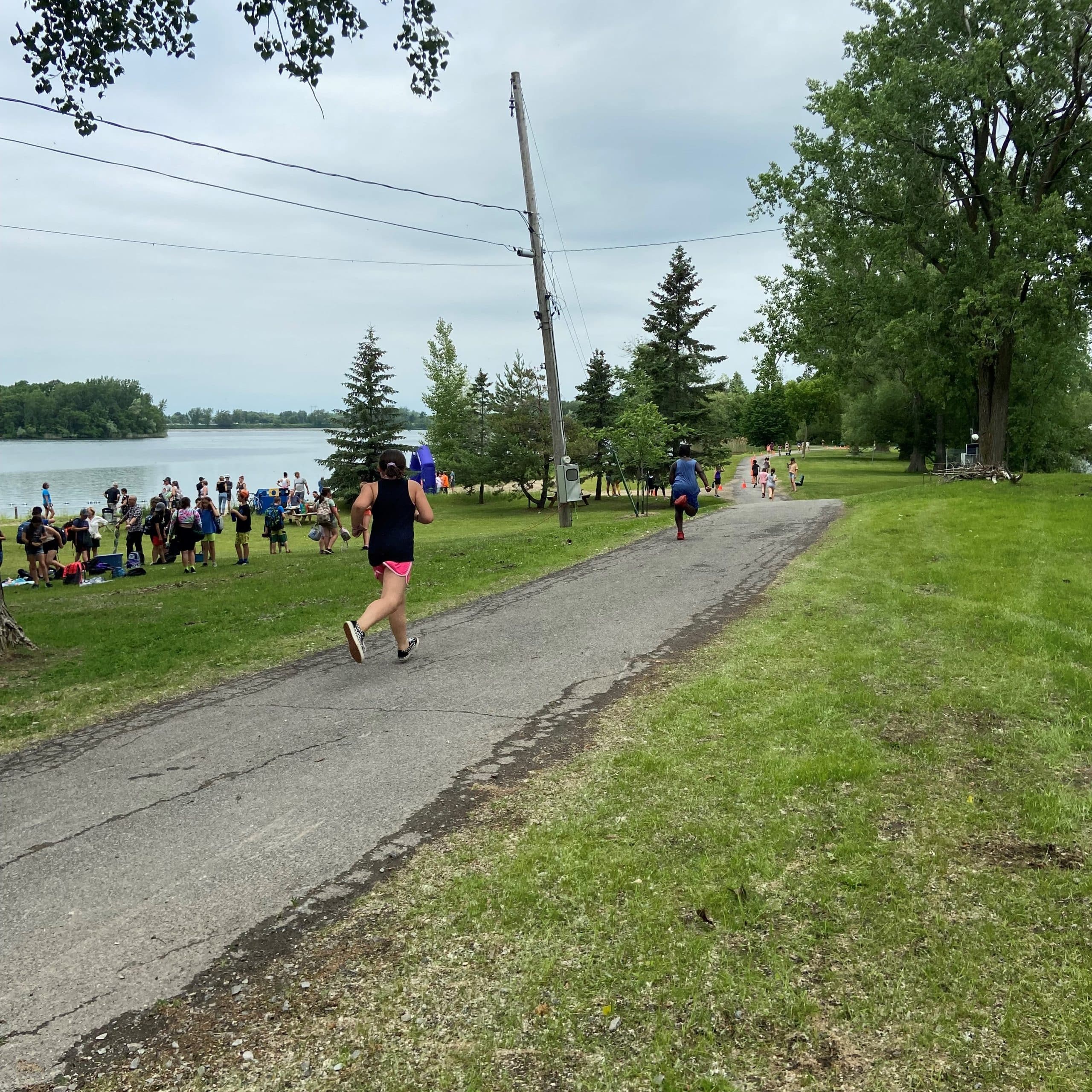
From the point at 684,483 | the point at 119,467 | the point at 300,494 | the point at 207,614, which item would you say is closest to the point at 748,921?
the point at 207,614

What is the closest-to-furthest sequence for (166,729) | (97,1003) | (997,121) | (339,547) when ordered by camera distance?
(97,1003)
(166,729)
(339,547)
(997,121)

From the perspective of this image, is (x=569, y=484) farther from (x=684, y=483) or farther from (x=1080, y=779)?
(x=1080, y=779)

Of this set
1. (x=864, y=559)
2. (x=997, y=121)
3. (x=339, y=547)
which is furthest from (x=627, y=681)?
(x=997, y=121)

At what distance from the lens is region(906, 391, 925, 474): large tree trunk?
47250 millimetres

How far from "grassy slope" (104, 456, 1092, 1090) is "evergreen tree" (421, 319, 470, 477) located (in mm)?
48924

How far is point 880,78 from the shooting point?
23.7 m

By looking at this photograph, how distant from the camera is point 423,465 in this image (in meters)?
34.2

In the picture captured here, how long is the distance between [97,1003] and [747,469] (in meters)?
58.3

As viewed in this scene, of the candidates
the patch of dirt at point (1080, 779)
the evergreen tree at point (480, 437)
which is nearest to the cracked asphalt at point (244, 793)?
the patch of dirt at point (1080, 779)

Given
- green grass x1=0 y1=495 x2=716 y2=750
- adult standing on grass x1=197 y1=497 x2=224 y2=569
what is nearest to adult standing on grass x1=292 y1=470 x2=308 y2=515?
green grass x1=0 y1=495 x2=716 y2=750

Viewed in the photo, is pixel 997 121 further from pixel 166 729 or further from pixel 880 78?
pixel 166 729

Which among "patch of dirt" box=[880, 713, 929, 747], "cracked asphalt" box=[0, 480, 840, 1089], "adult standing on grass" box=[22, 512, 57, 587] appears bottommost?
"patch of dirt" box=[880, 713, 929, 747]

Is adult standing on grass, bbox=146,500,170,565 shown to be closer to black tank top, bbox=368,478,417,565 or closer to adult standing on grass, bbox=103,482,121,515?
black tank top, bbox=368,478,417,565

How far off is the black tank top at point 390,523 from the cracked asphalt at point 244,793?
1060 millimetres
